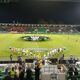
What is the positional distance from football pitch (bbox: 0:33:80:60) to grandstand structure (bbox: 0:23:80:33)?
11.0 inches

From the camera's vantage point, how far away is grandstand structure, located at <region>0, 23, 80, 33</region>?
39.9 ft

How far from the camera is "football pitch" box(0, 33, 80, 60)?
39.7 ft

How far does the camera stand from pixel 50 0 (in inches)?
440

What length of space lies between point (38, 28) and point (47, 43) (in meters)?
0.87

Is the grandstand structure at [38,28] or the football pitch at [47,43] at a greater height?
the grandstand structure at [38,28]

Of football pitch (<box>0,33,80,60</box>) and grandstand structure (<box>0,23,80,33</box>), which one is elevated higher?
grandstand structure (<box>0,23,80,33</box>)

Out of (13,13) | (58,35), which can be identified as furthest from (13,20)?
(58,35)

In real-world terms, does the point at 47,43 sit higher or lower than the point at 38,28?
lower

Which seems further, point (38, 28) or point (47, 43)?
point (47, 43)

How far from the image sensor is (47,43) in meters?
12.5

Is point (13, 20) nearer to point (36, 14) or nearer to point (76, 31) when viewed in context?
point (36, 14)

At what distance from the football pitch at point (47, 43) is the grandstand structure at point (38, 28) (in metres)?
0.28

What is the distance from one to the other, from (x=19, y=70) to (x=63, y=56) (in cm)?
310

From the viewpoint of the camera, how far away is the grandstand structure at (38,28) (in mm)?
12156
